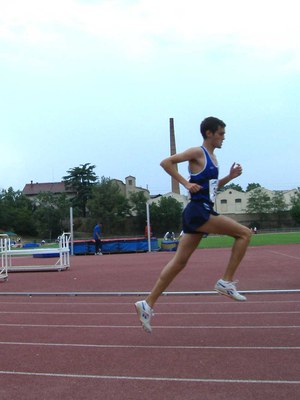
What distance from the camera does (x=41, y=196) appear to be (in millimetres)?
86500

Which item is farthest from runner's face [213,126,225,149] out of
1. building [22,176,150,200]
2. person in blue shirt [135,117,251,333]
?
building [22,176,150,200]

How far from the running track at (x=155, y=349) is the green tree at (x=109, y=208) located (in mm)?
69945

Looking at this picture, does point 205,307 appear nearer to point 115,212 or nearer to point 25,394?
point 25,394

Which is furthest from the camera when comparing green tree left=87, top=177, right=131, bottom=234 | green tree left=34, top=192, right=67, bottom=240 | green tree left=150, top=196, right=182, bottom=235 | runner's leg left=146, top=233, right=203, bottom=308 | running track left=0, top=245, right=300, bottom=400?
green tree left=34, top=192, right=67, bottom=240

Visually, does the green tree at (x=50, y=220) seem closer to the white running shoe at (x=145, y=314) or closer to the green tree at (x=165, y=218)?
the green tree at (x=165, y=218)

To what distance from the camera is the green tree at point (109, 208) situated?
255ft

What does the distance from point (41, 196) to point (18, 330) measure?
82805 mm

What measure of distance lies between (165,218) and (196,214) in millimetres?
74080

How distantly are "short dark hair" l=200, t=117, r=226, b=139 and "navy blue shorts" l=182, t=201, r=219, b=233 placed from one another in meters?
0.67

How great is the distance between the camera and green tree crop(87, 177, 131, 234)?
255ft

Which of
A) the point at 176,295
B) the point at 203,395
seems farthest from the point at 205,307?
the point at 203,395

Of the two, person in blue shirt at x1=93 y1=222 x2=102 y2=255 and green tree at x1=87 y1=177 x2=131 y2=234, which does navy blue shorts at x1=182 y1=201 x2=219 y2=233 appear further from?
green tree at x1=87 y1=177 x2=131 y2=234

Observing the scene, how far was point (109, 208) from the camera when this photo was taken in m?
78.7

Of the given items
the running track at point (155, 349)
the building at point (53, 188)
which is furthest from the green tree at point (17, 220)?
the running track at point (155, 349)
